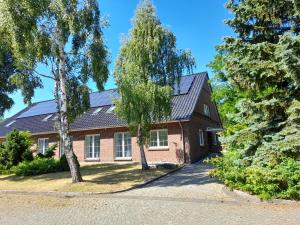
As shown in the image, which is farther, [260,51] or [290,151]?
[260,51]

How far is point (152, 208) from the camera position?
376 inches

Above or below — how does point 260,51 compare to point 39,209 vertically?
above

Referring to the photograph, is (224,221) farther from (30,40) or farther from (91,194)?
(30,40)

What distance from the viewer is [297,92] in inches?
401

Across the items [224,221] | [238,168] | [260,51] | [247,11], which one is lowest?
[224,221]

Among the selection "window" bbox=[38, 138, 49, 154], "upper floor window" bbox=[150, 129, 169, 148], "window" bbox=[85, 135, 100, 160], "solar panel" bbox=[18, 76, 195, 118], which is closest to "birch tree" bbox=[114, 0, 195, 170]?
"upper floor window" bbox=[150, 129, 169, 148]

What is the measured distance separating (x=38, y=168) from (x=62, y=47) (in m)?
8.98

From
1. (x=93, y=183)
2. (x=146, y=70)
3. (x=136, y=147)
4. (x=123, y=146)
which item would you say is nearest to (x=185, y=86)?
(x=136, y=147)

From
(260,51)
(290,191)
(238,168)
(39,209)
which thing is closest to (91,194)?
(39,209)

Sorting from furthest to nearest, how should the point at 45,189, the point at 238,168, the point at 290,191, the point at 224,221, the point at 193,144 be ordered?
the point at 193,144, the point at 45,189, the point at 238,168, the point at 290,191, the point at 224,221

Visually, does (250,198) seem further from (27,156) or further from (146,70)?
(27,156)

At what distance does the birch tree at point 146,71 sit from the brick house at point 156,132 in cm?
193

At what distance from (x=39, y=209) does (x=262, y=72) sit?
8293mm

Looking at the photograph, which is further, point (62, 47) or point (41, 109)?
point (41, 109)
